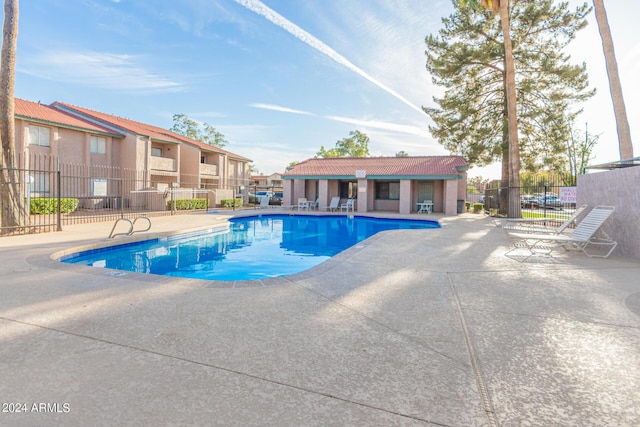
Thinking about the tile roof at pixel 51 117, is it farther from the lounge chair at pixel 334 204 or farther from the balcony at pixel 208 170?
the lounge chair at pixel 334 204

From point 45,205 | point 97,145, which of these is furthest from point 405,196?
point 97,145

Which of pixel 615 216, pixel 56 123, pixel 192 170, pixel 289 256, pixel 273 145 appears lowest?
pixel 289 256

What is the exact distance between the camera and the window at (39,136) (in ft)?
61.8

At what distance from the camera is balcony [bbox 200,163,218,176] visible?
1119 inches

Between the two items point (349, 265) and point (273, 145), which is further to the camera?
point (273, 145)

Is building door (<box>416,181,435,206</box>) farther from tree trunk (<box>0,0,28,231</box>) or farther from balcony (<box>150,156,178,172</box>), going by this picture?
tree trunk (<box>0,0,28,231</box>)

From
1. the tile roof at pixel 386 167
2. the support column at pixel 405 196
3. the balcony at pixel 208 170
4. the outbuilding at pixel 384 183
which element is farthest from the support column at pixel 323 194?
the balcony at pixel 208 170

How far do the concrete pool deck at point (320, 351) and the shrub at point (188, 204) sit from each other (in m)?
17.3

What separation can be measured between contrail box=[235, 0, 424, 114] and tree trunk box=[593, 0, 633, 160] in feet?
41.6

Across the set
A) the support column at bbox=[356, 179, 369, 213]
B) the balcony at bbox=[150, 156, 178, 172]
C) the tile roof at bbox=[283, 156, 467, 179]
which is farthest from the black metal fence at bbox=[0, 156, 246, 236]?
the support column at bbox=[356, 179, 369, 213]

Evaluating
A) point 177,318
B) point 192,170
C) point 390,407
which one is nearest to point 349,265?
point 177,318

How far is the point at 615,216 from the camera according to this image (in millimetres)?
8758

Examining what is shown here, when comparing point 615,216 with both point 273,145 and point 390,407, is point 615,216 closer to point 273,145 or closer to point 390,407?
point 390,407

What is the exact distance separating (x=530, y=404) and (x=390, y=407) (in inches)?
37.1
